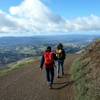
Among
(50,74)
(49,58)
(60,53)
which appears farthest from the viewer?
(60,53)

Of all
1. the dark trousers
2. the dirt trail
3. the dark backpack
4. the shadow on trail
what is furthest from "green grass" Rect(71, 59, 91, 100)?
the dark backpack

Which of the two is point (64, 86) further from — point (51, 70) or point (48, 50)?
point (48, 50)

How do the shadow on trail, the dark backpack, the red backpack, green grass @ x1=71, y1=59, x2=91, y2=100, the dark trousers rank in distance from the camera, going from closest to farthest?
green grass @ x1=71, y1=59, x2=91, y2=100 → the red backpack → the dark trousers → the shadow on trail → the dark backpack

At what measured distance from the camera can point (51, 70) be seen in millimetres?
17062

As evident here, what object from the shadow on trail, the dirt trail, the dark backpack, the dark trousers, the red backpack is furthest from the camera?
the dark backpack

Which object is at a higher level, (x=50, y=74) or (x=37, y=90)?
(x=50, y=74)

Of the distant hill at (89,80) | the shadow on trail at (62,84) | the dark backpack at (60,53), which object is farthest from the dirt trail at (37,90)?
the dark backpack at (60,53)

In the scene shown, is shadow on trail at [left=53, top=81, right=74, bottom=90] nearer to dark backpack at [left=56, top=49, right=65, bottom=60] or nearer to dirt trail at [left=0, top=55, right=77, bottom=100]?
dirt trail at [left=0, top=55, right=77, bottom=100]

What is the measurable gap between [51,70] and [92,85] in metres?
4.11

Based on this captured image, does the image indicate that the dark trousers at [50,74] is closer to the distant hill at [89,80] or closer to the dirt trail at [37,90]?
the dirt trail at [37,90]

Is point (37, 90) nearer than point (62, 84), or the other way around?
point (37, 90)

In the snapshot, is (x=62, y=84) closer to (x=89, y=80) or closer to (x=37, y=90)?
(x=37, y=90)

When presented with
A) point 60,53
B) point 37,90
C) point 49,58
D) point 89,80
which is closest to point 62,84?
point 37,90

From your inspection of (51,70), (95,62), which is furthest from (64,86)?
(95,62)
